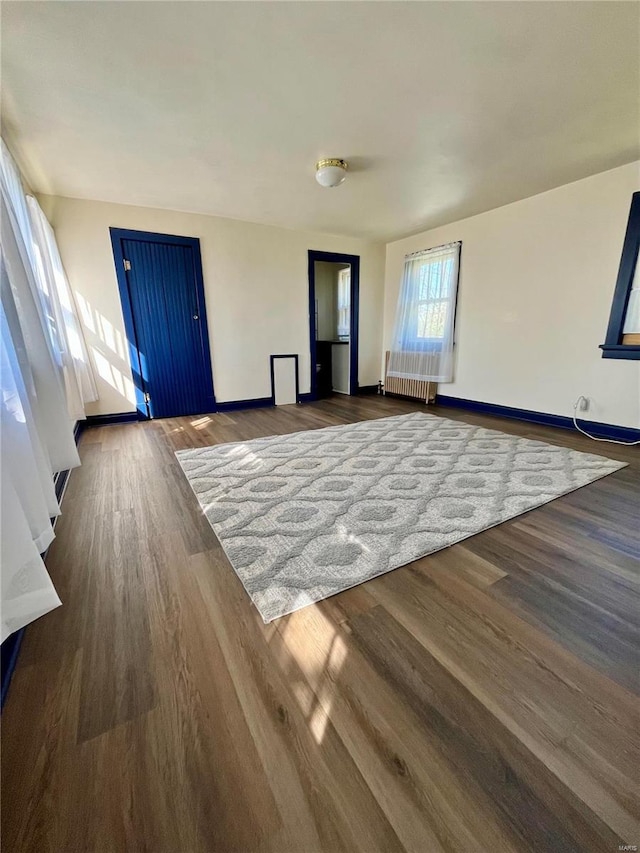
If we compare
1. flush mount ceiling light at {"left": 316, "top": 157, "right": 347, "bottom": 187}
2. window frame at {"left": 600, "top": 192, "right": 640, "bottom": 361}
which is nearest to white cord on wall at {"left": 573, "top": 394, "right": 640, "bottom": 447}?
window frame at {"left": 600, "top": 192, "right": 640, "bottom": 361}

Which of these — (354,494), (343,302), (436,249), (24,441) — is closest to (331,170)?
(436,249)

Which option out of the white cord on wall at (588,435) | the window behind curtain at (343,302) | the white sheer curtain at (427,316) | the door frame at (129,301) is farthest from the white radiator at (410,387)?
the door frame at (129,301)

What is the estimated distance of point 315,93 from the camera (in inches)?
74.5

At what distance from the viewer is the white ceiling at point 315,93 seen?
57.4 inches

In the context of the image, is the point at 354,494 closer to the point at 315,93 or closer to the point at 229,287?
the point at 315,93

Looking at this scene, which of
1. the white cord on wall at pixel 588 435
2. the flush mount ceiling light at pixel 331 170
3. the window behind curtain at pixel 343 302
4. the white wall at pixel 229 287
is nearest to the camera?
the flush mount ceiling light at pixel 331 170

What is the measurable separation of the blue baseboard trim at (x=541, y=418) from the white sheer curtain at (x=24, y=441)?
4198 millimetres

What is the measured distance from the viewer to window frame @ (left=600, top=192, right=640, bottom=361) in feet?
9.35

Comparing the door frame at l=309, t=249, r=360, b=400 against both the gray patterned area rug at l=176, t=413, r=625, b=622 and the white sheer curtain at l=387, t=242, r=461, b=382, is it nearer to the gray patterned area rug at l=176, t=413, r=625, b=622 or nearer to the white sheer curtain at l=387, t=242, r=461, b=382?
the white sheer curtain at l=387, t=242, r=461, b=382

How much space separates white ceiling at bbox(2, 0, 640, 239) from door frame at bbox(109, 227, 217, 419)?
55 centimetres

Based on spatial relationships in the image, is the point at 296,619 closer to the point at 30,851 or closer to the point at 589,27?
the point at 30,851

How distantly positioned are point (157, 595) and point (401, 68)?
9.03ft

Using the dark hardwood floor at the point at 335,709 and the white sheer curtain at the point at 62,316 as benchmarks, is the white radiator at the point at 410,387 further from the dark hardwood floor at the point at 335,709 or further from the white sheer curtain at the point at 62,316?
the white sheer curtain at the point at 62,316

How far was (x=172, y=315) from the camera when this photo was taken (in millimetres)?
3988
